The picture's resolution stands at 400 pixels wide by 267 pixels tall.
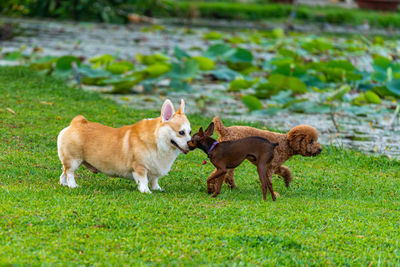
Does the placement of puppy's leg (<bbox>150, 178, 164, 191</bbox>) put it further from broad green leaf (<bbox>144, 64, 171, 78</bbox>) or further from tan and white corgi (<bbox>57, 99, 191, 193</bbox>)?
broad green leaf (<bbox>144, 64, 171, 78</bbox>)

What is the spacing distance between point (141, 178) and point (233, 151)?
1.03 metres

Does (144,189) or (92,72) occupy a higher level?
(144,189)

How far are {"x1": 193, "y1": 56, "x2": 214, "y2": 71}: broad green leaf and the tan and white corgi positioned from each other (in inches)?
276

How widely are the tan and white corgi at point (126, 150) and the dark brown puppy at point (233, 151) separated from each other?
28 centimetres

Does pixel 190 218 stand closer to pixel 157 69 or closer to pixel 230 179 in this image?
pixel 230 179

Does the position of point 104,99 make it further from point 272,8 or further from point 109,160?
point 272,8

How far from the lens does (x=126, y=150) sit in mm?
6066

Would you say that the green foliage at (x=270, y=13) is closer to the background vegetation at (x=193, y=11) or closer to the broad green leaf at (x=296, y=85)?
the background vegetation at (x=193, y=11)

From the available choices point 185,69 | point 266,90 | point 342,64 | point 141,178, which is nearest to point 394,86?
point 342,64

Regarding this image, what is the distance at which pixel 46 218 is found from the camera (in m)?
4.96

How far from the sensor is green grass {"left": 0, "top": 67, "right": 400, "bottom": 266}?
4.54 m

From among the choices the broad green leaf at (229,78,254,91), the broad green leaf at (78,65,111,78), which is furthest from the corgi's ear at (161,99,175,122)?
the broad green leaf at (78,65,111,78)

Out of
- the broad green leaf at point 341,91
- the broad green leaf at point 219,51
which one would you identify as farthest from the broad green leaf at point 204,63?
the broad green leaf at point 341,91

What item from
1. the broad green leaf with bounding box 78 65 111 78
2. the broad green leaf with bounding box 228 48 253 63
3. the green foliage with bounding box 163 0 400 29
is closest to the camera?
the broad green leaf with bounding box 78 65 111 78
